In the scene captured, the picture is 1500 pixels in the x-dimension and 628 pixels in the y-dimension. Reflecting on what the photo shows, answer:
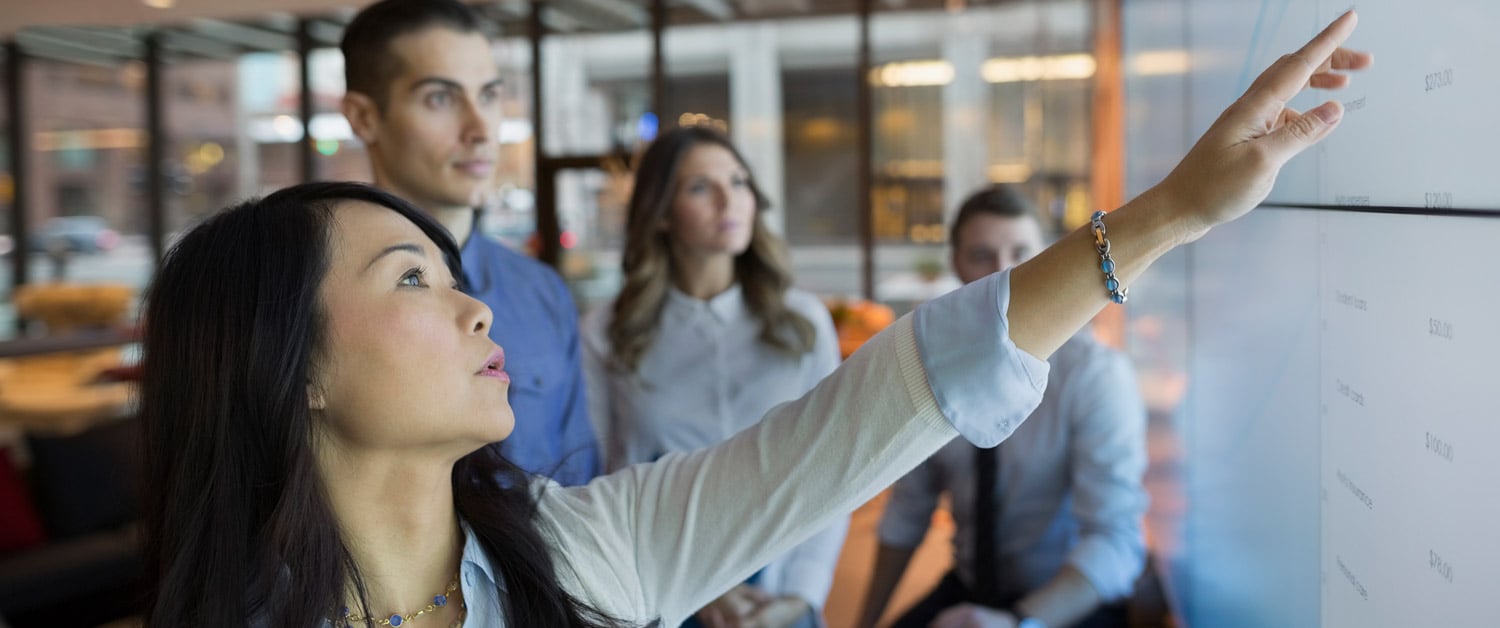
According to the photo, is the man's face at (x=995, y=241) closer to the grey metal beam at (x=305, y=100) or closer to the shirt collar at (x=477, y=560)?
the shirt collar at (x=477, y=560)

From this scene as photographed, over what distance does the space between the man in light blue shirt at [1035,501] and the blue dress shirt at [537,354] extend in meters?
0.71

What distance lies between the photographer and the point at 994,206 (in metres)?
2.25

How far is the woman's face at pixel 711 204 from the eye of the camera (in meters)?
2.30

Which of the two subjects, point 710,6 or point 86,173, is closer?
point 710,6

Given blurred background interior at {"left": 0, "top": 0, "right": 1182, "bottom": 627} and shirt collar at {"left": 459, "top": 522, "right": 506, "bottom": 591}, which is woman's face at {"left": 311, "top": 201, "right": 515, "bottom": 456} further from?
blurred background interior at {"left": 0, "top": 0, "right": 1182, "bottom": 627}

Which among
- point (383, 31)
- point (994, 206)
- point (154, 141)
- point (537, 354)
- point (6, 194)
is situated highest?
point (154, 141)

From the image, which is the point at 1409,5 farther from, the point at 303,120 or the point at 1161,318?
the point at 303,120

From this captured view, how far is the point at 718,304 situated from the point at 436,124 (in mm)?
771

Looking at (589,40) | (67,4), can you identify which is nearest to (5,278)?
(67,4)

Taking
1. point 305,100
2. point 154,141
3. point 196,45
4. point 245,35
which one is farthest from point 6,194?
point 305,100

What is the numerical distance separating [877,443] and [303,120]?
33.8ft

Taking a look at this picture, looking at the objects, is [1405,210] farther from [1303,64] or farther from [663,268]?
[663,268]

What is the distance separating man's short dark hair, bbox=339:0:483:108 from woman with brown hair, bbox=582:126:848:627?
2.10 ft

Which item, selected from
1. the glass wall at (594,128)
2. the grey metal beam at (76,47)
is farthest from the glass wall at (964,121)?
the grey metal beam at (76,47)
